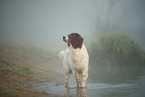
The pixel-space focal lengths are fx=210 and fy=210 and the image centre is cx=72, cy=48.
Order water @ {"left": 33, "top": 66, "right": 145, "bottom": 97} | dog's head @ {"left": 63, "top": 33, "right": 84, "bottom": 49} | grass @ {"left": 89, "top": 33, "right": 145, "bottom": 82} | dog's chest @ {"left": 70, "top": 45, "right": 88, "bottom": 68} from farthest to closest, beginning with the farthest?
grass @ {"left": 89, "top": 33, "right": 145, "bottom": 82}, dog's chest @ {"left": 70, "top": 45, "right": 88, "bottom": 68}, dog's head @ {"left": 63, "top": 33, "right": 84, "bottom": 49}, water @ {"left": 33, "top": 66, "right": 145, "bottom": 97}

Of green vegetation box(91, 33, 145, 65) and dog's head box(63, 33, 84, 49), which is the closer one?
dog's head box(63, 33, 84, 49)

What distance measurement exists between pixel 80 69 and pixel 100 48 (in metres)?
8.14

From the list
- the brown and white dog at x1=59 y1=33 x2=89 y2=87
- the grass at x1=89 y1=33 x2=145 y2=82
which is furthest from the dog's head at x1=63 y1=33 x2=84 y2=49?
the grass at x1=89 y1=33 x2=145 y2=82

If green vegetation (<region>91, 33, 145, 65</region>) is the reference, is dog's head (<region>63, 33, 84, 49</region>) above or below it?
below

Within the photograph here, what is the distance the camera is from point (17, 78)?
813 centimetres

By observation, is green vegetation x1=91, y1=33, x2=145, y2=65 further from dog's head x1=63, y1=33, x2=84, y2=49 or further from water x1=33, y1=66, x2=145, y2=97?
dog's head x1=63, y1=33, x2=84, y2=49

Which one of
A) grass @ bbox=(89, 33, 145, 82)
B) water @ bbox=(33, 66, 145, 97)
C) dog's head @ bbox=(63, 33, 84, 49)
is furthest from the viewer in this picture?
grass @ bbox=(89, 33, 145, 82)

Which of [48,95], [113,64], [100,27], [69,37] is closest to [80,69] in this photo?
[69,37]

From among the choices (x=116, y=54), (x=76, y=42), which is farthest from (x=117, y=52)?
(x=76, y=42)

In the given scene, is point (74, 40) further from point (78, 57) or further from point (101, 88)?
point (101, 88)

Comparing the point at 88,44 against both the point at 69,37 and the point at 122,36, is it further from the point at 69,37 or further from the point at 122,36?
the point at 69,37

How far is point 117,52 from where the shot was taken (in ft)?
49.6

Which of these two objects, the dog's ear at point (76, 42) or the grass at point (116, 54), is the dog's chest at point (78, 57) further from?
the grass at point (116, 54)

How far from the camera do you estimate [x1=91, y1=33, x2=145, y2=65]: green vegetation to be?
594 inches
